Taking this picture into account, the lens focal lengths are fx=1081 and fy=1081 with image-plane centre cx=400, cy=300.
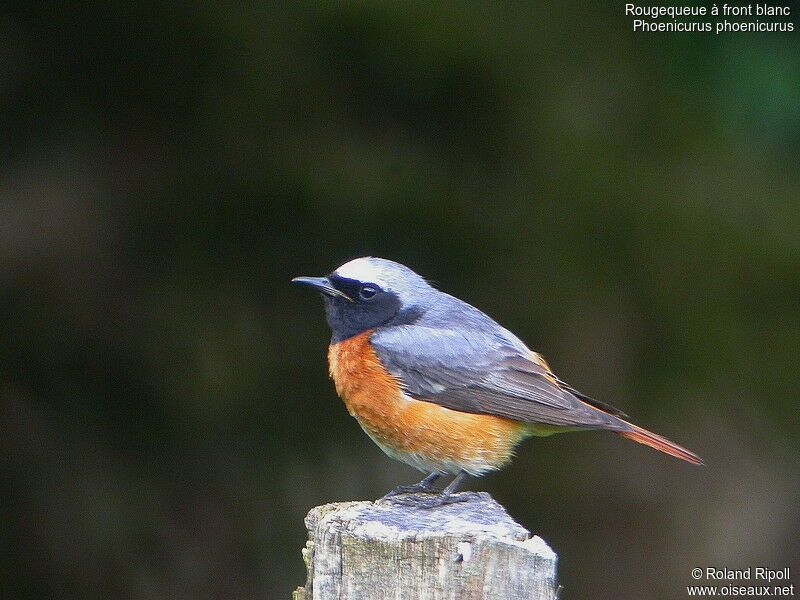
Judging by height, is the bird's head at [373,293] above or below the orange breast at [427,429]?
above

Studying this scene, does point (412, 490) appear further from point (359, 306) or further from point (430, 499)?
point (359, 306)

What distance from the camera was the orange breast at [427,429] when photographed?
479 centimetres

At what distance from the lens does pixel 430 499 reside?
157 inches

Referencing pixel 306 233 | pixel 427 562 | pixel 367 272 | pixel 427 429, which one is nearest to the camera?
pixel 427 562

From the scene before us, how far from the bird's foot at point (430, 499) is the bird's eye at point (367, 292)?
126cm

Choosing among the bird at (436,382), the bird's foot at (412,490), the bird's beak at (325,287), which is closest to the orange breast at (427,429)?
the bird at (436,382)

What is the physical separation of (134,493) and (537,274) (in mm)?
2914

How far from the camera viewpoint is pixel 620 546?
24.3 ft

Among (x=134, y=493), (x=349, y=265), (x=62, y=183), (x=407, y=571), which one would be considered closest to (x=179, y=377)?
(x=134, y=493)

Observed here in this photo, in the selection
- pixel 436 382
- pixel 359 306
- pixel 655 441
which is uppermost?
pixel 359 306

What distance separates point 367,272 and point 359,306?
19 centimetres

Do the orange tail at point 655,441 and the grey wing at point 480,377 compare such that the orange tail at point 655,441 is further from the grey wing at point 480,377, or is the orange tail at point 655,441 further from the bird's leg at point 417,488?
the bird's leg at point 417,488

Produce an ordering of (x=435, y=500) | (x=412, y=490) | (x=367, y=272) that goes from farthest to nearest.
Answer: (x=367, y=272) < (x=412, y=490) < (x=435, y=500)

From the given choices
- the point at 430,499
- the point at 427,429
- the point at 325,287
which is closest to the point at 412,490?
the point at 427,429
